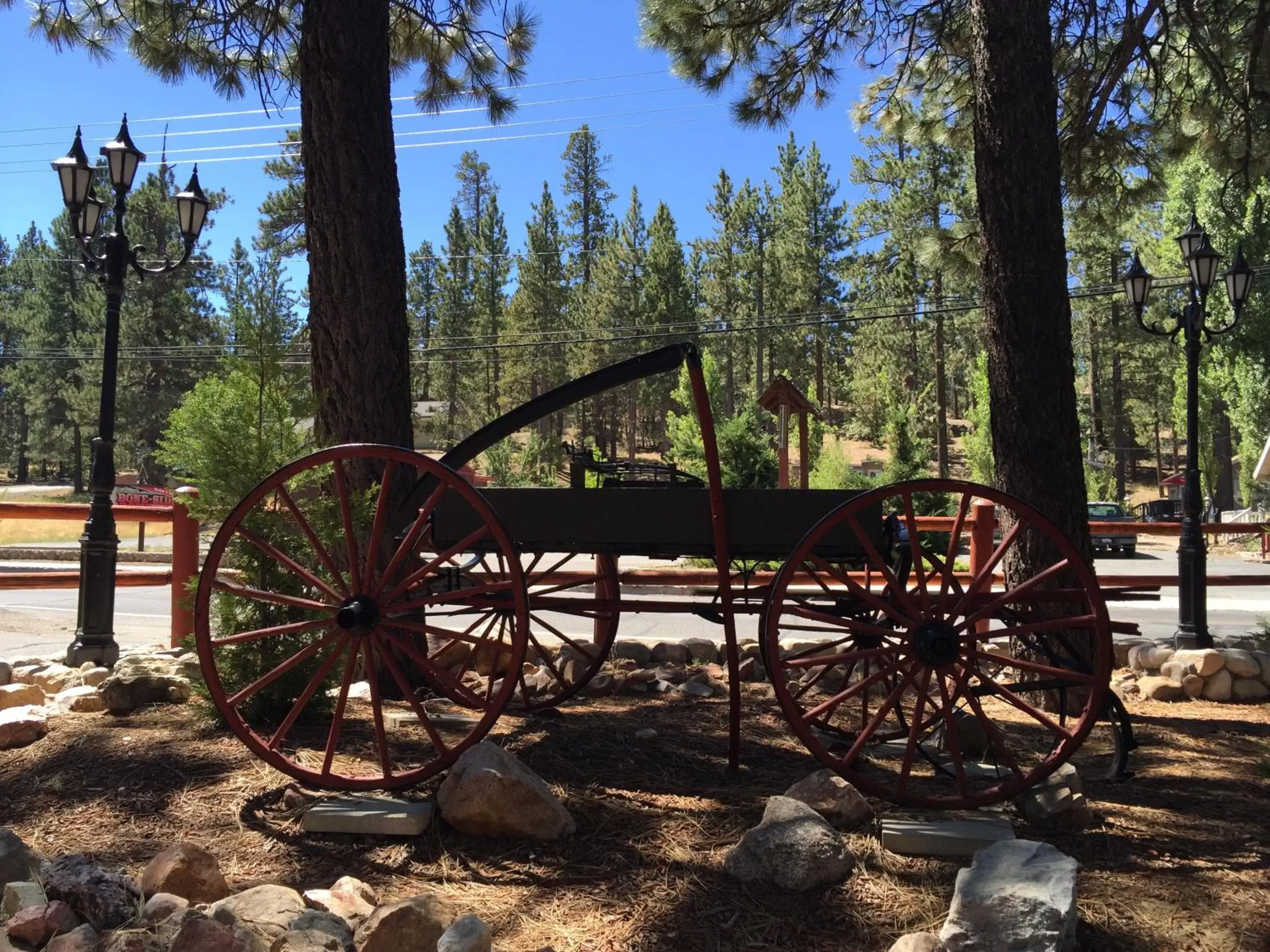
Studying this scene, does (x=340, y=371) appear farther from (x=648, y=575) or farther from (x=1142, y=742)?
(x=1142, y=742)

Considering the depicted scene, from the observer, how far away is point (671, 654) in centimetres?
638

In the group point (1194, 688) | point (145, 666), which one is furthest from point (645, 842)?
point (1194, 688)

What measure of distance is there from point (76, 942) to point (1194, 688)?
20.3 ft

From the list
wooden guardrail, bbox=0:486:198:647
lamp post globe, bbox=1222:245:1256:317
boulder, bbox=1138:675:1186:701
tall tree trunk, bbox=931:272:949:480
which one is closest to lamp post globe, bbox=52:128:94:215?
wooden guardrail, bbox=0:486:198:647

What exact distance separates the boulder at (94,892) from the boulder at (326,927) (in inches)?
18.5

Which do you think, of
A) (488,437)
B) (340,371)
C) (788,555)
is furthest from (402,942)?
(340,371)

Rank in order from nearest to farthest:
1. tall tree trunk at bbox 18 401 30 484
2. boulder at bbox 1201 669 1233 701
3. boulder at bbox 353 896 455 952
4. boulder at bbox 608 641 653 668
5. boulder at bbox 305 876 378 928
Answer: boulder at bbox 353 896 455 952, boulder at bbox 305 876 378 928, boulder at bbox 1201 669 1233 701, boulder at bbox 608 641 653 668, tall tree trunk at bbox 18 401 30 484

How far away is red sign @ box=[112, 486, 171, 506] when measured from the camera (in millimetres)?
29625

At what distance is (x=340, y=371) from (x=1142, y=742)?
4.55m

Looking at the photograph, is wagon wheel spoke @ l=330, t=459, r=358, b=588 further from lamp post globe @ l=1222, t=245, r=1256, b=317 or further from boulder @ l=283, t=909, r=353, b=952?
lamp post globe @ l=1222, t=245, r=1256, b=317

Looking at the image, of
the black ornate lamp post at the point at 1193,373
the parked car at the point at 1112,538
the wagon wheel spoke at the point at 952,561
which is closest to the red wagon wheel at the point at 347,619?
the wagon wheel spoke at the point at 952,561

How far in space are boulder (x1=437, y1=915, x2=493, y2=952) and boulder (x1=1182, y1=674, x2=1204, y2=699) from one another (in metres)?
5.35

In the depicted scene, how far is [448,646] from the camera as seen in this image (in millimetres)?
4000

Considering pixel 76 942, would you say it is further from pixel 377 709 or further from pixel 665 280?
pixel 665 280
